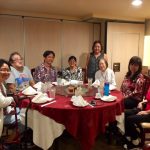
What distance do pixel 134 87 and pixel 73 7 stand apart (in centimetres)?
181

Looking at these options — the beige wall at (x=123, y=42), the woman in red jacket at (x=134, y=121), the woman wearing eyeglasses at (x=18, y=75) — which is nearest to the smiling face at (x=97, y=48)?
the beige wall at (x=123, y=42)

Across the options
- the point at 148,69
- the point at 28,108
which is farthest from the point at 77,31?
the point at 28,108

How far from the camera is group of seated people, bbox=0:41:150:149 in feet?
8.68

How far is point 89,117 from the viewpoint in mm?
2416

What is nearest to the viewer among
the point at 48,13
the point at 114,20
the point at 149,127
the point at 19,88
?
the point at 149,127

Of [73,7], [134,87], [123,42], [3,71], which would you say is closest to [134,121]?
[134,87]

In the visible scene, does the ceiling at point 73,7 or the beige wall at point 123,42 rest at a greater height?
the ceiling at point 73,7

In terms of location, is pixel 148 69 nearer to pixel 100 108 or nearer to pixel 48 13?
Result: pixel 48 13

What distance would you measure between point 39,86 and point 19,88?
29cm

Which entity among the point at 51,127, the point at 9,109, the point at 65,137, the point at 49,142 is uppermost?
the point at 9,109

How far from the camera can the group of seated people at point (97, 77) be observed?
264 cm

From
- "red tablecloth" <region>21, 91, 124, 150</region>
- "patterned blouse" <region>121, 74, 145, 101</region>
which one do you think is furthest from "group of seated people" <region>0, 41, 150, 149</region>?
"red tablecloth" <region>21, 91, 124, 150</region>

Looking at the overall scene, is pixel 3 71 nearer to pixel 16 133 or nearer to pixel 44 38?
pixel 16 133

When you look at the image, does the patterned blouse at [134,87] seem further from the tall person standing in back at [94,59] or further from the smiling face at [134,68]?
the tall person standing in back at [94,59]
